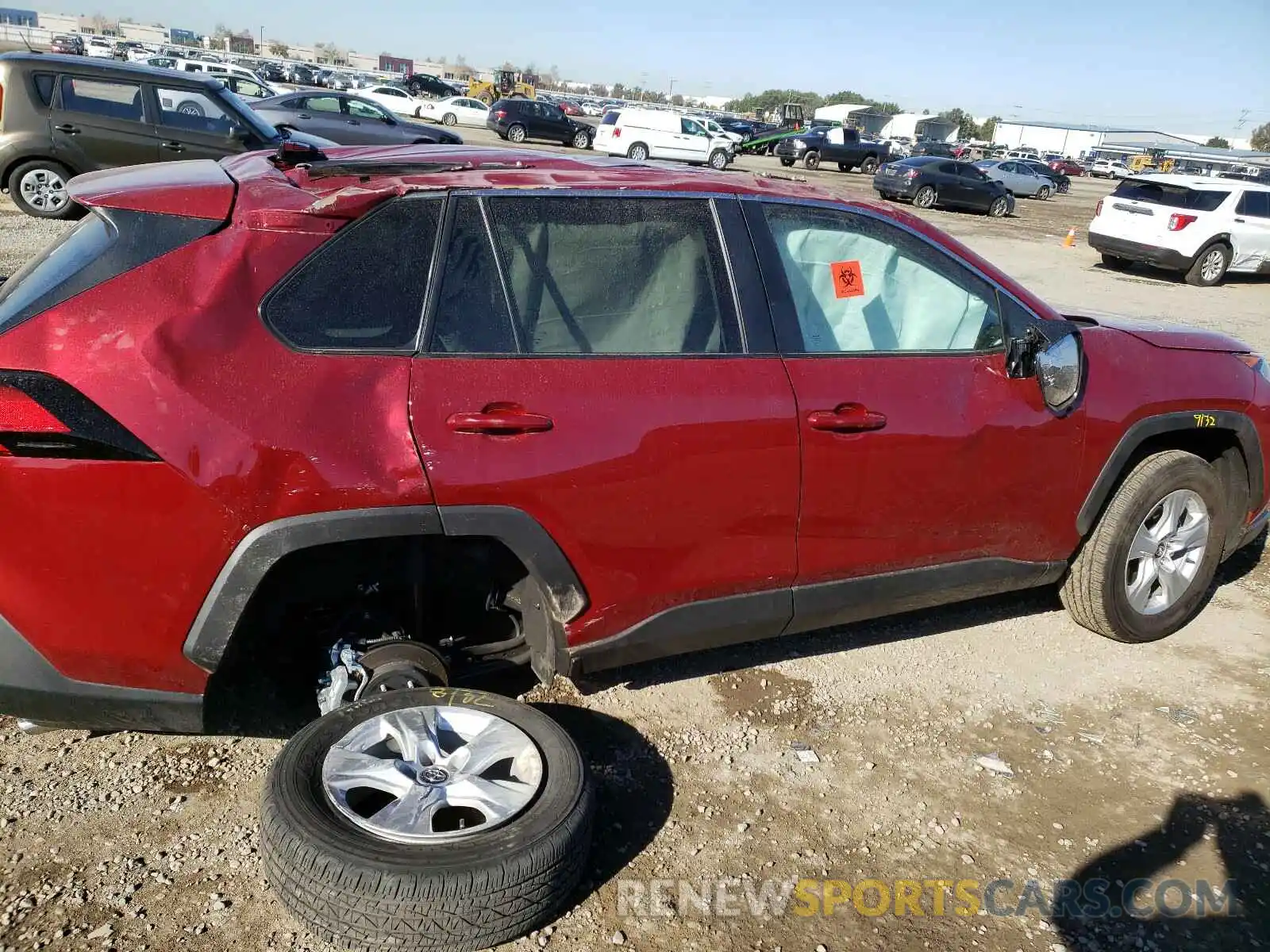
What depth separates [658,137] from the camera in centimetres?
3177

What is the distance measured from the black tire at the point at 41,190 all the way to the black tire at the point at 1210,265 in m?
16.0

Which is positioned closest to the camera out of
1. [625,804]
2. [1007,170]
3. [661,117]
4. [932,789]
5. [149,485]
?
[149,485]

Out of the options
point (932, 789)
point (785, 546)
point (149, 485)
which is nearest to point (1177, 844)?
point (932, 789)

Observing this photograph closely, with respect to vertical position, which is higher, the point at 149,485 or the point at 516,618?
the point at 149,485

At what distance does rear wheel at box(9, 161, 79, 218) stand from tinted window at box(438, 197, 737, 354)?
9941mm

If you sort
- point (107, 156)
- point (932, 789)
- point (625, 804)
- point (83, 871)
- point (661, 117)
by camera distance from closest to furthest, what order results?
1. point (83, 871)
2. point (625, 804)
3. point (932, 789)
4. point (107, 156)
5. point (661, 117)

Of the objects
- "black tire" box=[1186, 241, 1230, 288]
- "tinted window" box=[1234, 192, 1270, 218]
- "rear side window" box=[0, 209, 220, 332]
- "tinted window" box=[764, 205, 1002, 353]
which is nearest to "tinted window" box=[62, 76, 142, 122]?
"rear side window" box=[0, 209, 220, 332]

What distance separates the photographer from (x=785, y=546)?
3039mm

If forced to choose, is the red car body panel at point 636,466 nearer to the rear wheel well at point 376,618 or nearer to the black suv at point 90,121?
the rear wheel well at point 376,618

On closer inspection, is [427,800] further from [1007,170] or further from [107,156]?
[1007,170]

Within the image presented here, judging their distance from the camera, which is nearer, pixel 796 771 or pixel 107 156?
pixel 796 771

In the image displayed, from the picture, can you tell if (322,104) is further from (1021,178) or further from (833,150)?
(1021,178)

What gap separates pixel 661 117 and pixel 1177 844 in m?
31.4

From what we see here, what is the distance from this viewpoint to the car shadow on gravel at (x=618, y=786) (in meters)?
2.66
